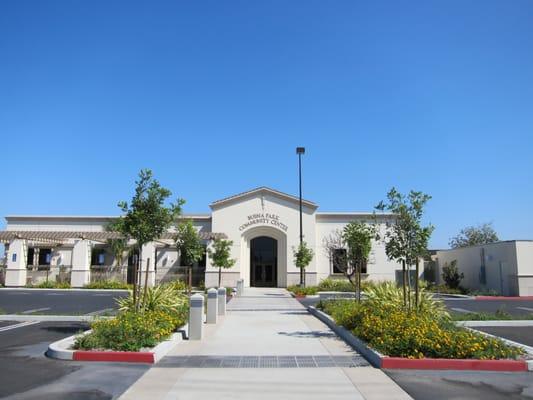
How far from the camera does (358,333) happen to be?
1101cm

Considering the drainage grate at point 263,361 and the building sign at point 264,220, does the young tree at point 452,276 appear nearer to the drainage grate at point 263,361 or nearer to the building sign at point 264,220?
the building sign at point 264,220

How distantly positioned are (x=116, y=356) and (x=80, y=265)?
3026 cm

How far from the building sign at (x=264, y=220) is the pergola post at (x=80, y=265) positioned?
12411mm

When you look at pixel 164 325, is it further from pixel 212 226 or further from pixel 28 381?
pixel 212 226

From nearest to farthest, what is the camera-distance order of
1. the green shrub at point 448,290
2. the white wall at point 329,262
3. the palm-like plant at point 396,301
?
the palm-like plant at point 396,301 < the green shrub at point 448,290 < the white wall at point 329,262

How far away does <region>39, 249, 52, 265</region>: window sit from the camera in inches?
1551

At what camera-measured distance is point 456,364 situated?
27.7 feet

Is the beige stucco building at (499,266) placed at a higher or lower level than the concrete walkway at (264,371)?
higher

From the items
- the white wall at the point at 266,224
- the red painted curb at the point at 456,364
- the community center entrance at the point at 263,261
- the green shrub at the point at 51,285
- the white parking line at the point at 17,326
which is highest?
the white wall at the point at 266,224

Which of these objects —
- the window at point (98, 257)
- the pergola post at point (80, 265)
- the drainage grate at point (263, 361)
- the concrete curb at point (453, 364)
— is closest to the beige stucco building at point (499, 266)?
the concrete curb at point (453, 364)

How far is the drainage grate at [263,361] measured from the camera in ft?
28.9

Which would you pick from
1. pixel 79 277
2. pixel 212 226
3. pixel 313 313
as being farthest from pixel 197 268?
pixel 313 313

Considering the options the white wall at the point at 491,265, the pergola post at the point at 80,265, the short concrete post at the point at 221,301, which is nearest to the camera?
the short concrete post at the point at 221,301

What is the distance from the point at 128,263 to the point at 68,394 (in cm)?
3364
